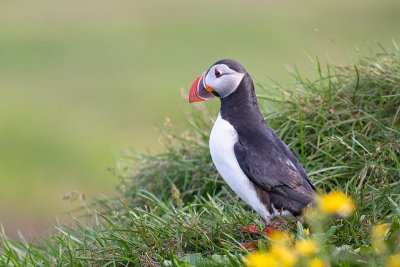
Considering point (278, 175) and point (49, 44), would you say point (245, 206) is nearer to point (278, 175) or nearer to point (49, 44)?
point (278, 175)

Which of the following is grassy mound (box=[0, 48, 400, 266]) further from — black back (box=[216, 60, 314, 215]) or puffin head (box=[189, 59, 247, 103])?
puffin head (box=[189, 59, 247, 103])

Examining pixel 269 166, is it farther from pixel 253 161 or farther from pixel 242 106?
pixel 242 106

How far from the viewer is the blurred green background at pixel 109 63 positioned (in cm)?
1423

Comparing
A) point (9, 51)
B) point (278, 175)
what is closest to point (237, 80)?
point (278, 175)

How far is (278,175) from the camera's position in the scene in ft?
18.0

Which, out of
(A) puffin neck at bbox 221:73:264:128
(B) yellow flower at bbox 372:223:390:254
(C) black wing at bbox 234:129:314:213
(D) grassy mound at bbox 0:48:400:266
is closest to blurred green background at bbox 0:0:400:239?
(D) grassy mound at bbox 0:48:400:266

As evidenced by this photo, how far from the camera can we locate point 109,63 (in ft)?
64.1

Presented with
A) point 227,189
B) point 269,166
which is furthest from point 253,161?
point 227,189

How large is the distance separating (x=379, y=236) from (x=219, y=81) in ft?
5.48

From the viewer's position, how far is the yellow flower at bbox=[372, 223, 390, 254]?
4.33 meters

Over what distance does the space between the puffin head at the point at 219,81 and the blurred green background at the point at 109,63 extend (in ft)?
21.6

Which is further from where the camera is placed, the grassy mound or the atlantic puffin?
the atlantic puffin

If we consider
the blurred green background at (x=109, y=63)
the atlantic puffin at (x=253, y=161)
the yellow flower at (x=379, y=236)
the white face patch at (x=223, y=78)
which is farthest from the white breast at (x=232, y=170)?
the blurred green background at (x=109, y=63)

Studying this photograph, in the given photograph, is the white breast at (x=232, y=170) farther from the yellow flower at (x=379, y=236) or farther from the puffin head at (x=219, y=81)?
the yellow flower at (x=379, y=236)
